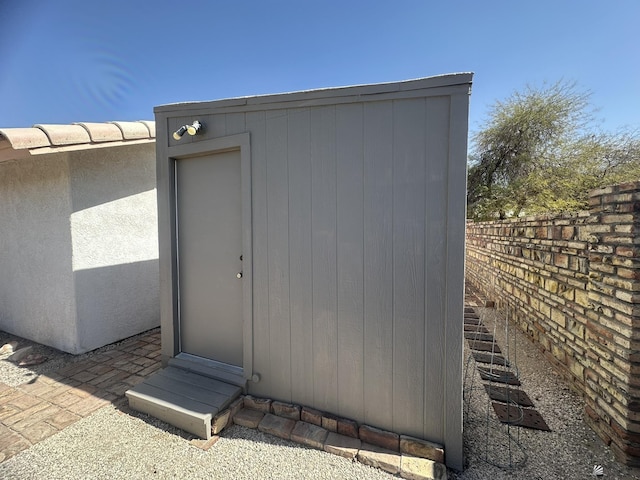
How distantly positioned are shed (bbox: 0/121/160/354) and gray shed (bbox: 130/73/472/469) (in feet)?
4.95

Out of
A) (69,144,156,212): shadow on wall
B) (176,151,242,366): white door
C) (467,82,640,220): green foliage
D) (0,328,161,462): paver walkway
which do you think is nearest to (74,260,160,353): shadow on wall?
(0,328,161,462): paver walkway

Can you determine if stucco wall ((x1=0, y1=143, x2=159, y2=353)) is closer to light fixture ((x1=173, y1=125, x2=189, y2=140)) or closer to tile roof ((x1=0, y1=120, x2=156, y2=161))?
tile roof ((x1=0, y1=120, x2=156, y2=161))

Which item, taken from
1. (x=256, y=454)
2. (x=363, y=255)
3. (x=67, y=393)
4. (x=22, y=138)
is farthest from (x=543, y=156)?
(x=67, y=393)

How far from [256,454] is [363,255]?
1.72 m

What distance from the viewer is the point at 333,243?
7.64ft

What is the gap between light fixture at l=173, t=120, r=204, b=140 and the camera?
2.69m

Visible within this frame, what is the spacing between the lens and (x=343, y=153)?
7.43 ft

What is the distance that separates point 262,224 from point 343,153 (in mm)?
979

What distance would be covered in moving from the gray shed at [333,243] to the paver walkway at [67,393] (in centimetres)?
70

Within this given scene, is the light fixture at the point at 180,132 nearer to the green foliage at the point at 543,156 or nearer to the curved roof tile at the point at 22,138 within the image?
the curved roof tile at the point at 22,138

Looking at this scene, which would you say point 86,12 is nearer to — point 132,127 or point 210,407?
point 132,127

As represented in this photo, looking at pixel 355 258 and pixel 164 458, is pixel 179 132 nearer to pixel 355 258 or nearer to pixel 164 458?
pixel 355 258

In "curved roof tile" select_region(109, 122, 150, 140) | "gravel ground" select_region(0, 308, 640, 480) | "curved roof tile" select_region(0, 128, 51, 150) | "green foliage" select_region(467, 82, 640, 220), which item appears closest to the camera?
"gravel ground" select_region(0, 308, 640, 480)

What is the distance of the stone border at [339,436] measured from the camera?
1963 mm
